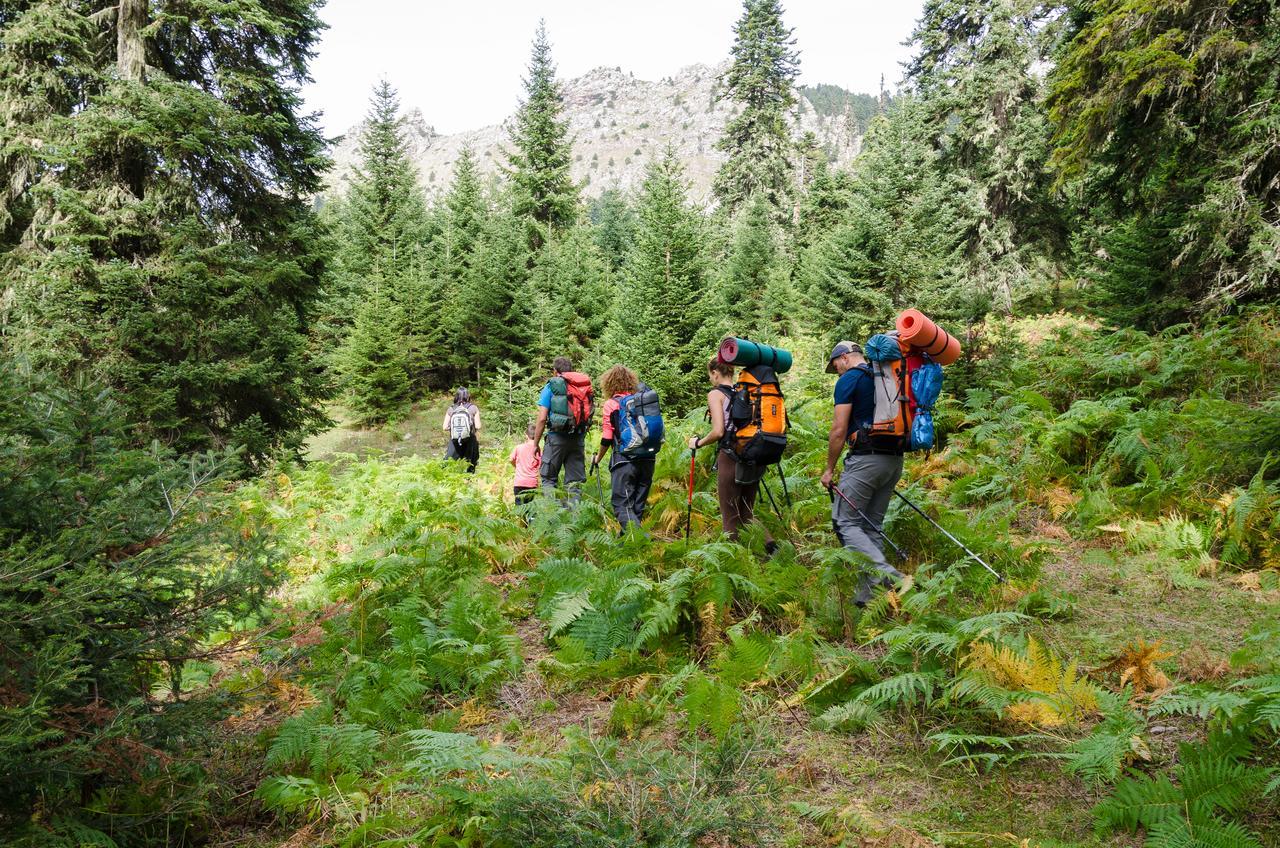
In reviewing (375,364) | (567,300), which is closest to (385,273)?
(375,364)

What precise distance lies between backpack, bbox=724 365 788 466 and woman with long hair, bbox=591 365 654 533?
1921 millimetres

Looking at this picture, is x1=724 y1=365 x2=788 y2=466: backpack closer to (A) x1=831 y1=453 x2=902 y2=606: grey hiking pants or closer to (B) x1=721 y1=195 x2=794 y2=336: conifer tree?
(A) x1=831 y1=453 x2=902 y2=606: grey hiking pants

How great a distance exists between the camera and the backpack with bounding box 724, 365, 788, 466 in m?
6.00

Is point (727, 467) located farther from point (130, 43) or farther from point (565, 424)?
point (130, 43)

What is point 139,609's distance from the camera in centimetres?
317

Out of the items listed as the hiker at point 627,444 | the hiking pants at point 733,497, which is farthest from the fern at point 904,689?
the hiker at point 627,444

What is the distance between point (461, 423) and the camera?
12227mm

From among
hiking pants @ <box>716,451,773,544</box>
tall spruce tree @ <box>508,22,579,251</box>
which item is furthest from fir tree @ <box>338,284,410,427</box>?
hiking pants @ <box>716,451,773,544</box>

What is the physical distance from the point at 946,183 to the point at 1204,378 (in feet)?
60.3

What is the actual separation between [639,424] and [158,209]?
955 cm

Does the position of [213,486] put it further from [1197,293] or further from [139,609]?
[1197,293]

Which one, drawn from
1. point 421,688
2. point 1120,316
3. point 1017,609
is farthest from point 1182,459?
point 421,688

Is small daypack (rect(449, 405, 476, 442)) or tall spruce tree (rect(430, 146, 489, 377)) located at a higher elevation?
tall spruce tree (rect(430, 146, 489, 377))

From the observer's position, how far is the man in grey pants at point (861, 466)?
17.3ft
